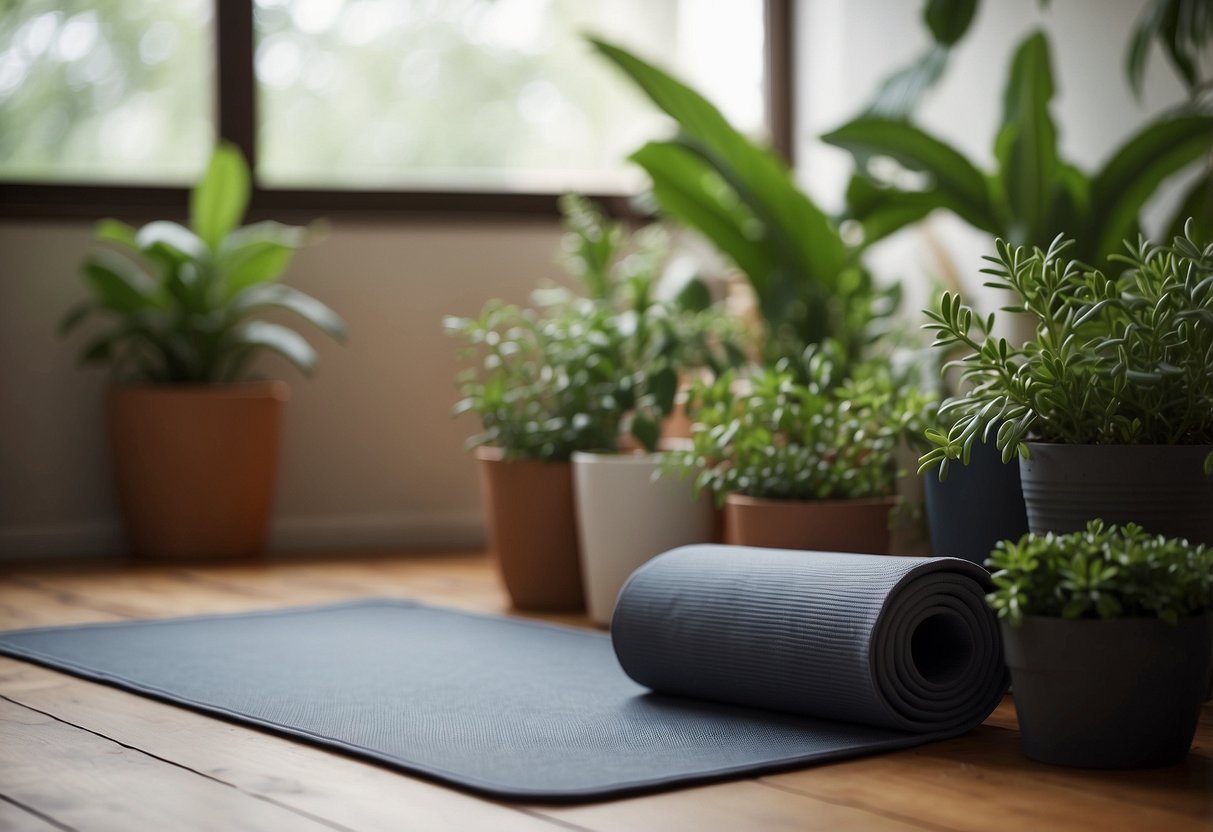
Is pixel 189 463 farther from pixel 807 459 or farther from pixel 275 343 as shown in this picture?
pixel 807 459

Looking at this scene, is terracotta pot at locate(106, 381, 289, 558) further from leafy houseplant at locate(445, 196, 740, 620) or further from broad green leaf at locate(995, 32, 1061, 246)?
broad green leaf at locate(995, 32, 1061, 246)

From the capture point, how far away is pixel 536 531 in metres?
2.60

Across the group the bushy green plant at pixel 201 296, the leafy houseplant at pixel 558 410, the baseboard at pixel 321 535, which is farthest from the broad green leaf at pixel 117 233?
the leafy houseplant at pixel 558 410

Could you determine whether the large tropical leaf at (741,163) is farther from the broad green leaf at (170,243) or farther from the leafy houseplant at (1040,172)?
the broad green leaf at (170,243)

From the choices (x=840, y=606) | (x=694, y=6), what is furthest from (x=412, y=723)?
(x=694, y=6)

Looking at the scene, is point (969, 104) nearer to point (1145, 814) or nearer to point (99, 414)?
point (99, 414)

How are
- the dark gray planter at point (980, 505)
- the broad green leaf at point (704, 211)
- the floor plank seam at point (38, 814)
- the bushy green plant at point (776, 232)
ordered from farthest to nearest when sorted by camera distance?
the broad green leaf at point (704, 211)
the bushy green plant at point (776, 232)
the dark gray planter at point (980, 505)
the floor plank seam at point (38, 814)

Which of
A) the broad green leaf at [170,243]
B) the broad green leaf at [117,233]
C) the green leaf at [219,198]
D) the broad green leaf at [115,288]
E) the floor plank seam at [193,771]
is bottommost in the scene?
the floor plank seam at [193,771]

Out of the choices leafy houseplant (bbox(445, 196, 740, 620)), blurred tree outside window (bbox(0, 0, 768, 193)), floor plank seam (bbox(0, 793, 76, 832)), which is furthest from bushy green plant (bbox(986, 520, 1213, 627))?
blurred tree outside window (bbox(0, 0, 768, 193))

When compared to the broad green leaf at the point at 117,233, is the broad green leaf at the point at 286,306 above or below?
below

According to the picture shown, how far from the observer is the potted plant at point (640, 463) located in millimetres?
2404

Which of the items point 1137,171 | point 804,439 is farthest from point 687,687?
point 1137,171

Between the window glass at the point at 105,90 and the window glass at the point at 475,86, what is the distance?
17 cm

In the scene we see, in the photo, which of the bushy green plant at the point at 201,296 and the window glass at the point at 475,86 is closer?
the bushy green plant at the point at 201,296
